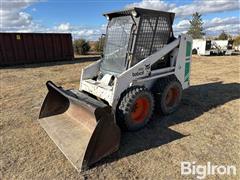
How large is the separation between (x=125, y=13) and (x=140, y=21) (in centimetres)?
45

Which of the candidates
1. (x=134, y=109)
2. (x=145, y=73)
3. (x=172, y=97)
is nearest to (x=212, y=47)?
(x=172, y=97)

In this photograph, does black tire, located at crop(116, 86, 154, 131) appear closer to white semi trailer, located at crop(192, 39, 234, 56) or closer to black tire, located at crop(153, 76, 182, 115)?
black tire, located at crop(153, 76, 182, 115)

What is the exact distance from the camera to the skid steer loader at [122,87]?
3112 mm

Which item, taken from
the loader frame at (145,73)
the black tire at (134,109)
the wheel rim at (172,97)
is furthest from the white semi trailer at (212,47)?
the black tire at (134,109)

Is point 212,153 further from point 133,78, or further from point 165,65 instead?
point 165,65

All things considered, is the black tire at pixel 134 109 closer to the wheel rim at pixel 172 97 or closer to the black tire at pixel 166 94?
the black tire at pixel 166 94

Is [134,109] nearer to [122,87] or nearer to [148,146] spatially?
[122,87]

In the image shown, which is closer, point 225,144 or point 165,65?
point 225,144

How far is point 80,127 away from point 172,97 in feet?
7.10

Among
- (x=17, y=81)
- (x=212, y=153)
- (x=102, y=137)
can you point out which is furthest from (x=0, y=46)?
(x=212, y=153)

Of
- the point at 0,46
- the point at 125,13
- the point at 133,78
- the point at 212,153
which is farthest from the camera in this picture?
the point at 0,46

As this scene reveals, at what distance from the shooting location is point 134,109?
369 cm

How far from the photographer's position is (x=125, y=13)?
13.0 ft

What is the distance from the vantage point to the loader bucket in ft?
8.93
